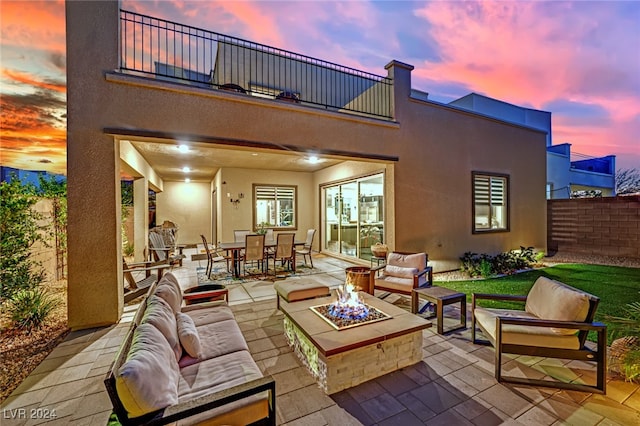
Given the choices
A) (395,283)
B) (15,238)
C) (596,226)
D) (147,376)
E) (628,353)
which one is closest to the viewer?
(147,376)

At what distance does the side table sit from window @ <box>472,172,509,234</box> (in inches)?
178

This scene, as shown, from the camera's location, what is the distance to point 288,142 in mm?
4945

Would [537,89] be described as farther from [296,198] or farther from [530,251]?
[296,198]

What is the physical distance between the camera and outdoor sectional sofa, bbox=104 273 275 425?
123 cm

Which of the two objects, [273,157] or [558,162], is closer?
[273,157]

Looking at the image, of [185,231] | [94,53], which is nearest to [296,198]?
[185,231]

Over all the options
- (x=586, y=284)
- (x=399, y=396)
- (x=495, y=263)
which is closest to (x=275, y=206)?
(x=495, y=263)

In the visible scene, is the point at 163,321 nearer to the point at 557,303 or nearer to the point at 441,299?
the point at 441,299

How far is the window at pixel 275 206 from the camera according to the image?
973 centimetres

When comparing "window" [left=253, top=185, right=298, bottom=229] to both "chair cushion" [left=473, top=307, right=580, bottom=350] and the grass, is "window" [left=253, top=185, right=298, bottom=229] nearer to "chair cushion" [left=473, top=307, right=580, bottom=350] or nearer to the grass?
the grass

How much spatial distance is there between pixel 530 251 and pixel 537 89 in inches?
183

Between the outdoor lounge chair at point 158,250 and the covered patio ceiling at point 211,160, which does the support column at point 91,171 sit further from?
the outdoor lounge chair at point 158,250

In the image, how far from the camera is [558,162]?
1307cm

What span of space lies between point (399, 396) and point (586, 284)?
19.4 feet
